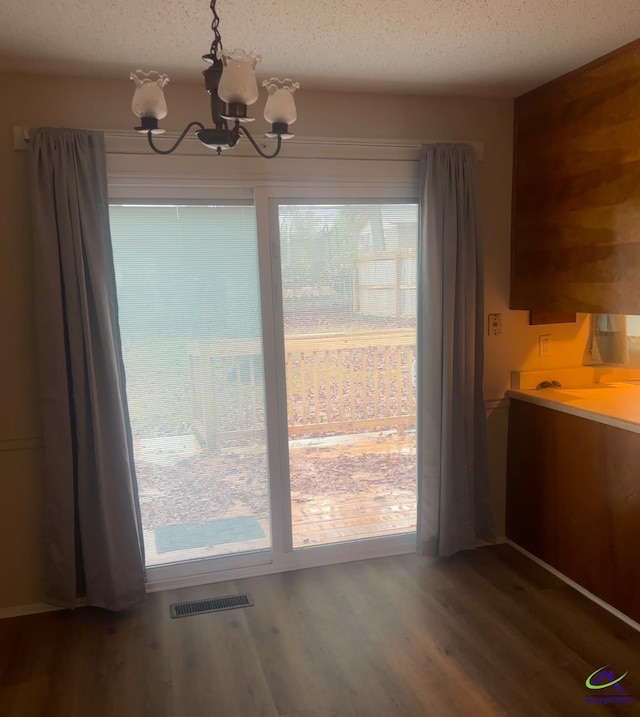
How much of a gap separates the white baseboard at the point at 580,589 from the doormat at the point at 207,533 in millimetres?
1530

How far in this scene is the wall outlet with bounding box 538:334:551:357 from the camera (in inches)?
138

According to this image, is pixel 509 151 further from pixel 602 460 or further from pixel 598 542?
pixel 598 542

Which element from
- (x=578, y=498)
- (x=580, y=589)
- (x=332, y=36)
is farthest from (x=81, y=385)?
(x=580, y=589)

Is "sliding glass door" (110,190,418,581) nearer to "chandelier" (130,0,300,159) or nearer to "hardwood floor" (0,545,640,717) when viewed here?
"hardwood floor" (0,545,640,717)

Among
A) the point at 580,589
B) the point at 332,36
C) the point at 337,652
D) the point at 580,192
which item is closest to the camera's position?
the point at 332,36

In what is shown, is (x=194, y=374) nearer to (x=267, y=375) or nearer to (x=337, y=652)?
(x=267, y=375)

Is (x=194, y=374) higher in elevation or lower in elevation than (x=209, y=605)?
higher

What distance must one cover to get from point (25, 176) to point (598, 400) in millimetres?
3024

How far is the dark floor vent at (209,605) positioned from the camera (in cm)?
289

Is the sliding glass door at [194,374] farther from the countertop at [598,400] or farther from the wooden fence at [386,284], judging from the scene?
the countertop at [598,400]

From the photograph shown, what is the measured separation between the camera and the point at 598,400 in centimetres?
306

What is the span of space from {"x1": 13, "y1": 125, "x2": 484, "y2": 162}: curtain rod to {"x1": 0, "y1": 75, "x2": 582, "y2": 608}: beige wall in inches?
1.4

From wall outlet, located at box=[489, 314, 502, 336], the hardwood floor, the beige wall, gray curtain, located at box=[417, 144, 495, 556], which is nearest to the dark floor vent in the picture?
the hardwood floor

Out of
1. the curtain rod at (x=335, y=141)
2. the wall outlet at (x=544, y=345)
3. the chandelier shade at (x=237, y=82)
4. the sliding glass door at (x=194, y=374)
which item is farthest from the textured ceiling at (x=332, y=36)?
the wall outlet at (x=544, y=345)
